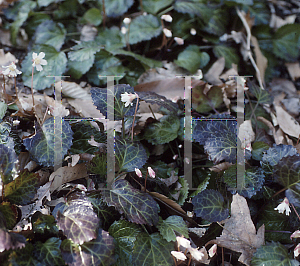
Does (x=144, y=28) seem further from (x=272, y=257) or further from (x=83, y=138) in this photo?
(x=272, y=257)

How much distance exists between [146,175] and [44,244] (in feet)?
1.20

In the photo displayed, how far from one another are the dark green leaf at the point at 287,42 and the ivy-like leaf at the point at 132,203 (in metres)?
1.35

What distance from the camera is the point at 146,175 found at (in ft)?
3.07

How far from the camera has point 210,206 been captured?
94cm

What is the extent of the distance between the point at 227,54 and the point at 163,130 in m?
0.77

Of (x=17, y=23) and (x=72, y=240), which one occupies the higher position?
(x=17, y=23)

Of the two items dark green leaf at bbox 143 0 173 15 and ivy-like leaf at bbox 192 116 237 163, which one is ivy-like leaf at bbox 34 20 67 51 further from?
ivy-like leaf at bbox 192 116 237 163

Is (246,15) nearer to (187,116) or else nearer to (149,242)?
(187,116)

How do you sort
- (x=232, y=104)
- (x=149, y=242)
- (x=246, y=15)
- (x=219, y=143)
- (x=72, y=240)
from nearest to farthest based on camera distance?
(x=72, y=240), (x=149, y=242), (x=219, y=143), (x=232, y=104), (x=246, y=15)

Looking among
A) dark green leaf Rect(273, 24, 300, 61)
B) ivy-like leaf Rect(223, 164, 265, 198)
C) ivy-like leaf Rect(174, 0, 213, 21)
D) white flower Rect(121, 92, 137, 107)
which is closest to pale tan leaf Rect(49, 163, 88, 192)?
white flower Rect(121, 92, 137, 107)

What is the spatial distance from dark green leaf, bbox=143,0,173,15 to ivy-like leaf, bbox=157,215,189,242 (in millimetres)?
1172

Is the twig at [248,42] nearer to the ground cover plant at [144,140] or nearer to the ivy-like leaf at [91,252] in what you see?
the ground cover plant at [144,140]

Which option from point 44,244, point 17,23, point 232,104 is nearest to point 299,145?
point 232,104

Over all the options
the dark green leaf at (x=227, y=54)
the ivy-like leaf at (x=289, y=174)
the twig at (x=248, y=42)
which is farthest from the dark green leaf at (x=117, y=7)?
the ivy-like leaf at (x=289, y=174)
